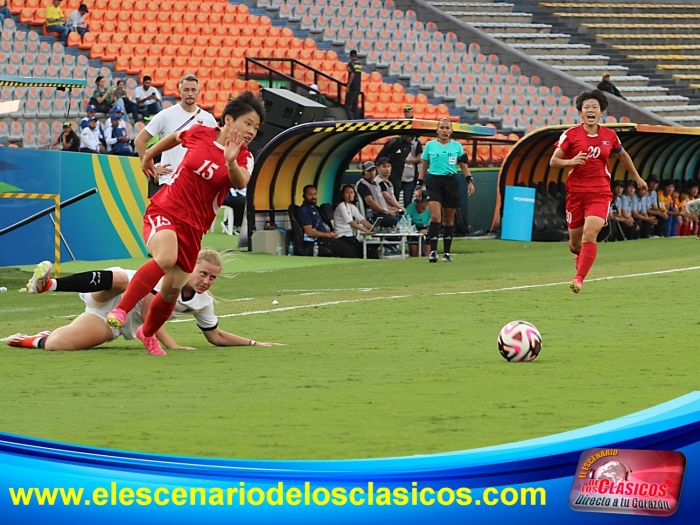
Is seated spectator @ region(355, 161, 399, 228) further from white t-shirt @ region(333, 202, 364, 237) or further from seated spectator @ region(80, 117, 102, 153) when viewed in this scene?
seated spectator @ region(80, 117, 102, 153)

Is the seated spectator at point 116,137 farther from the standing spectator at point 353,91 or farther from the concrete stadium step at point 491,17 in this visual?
the concrete stadium step at point 491,17

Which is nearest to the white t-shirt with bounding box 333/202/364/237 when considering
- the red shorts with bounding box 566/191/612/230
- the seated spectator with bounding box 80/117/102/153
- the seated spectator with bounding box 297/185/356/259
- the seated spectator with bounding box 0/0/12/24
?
the seated spectator with bounding box 297/185/356/259

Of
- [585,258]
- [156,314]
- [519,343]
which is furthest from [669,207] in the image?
[156,314]

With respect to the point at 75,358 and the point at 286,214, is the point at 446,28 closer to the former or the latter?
the point at 286,214

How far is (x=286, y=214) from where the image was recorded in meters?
22.2

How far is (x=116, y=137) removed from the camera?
2477 centimetres

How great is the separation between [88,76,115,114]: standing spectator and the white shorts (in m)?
16.9

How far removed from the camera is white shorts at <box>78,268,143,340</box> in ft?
30.6

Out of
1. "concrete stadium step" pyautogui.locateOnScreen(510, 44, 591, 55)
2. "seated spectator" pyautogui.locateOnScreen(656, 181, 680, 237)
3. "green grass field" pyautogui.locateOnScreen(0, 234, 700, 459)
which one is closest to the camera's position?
"green grass field" pyautogui.locateOnScreen(0, 234, 700, 459)

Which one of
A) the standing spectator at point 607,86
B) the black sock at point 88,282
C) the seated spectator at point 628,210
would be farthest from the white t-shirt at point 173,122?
the standing spectator at point 607,86

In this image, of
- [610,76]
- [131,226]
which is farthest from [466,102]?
[131,226]

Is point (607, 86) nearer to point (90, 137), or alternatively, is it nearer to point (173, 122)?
point (90, 137)

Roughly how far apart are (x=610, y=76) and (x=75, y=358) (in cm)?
3328

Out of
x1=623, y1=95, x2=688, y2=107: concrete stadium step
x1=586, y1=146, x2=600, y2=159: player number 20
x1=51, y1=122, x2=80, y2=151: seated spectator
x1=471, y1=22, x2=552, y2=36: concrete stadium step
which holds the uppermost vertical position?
x1=471, y1=22, x2=552, y2=36: concrete stadium step
